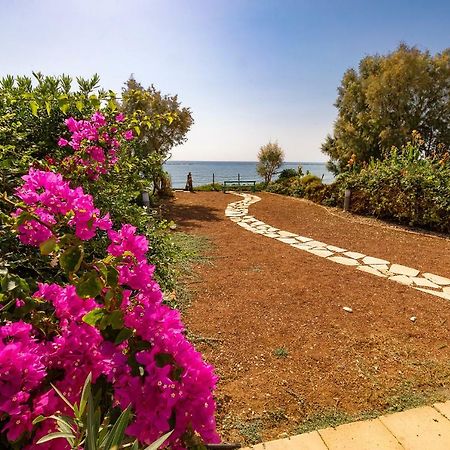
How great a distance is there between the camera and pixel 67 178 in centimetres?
188

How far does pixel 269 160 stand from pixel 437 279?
1651cm

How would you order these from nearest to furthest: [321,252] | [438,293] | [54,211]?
[54,211] < [438,293] < [321,252]

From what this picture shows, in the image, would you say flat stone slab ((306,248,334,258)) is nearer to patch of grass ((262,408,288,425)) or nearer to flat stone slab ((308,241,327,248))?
flat stone slab ((308,241,327,248))

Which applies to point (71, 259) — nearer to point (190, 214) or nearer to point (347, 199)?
point (190, 214)

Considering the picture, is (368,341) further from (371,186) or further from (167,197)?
(167,197)

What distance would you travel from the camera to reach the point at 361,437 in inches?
79.5

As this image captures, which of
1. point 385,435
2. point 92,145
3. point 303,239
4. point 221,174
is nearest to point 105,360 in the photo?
point 92,145

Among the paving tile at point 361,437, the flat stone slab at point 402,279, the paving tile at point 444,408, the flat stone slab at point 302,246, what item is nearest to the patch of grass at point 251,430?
the paving tile at point 361,437

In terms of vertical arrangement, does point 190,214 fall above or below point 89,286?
below

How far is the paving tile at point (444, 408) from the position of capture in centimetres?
219

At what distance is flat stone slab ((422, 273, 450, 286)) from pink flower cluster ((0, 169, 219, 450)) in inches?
195

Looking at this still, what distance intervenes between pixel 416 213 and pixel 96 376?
853 cm

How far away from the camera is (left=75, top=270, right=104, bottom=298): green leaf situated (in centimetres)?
76

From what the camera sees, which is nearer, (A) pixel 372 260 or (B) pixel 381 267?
(B) pixel 381 267
